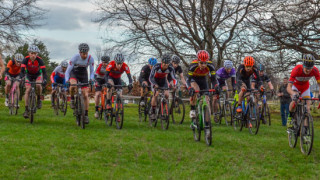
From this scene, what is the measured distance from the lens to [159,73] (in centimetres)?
1285

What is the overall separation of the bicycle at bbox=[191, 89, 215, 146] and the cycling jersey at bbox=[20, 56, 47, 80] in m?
5.10

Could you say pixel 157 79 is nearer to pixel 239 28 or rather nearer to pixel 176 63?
pixel 176 63

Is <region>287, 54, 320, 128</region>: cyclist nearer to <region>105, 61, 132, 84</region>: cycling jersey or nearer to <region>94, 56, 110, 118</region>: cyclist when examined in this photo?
<region>105, 61, 132, 84</region>: cycling jersey

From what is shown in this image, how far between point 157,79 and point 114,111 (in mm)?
1812

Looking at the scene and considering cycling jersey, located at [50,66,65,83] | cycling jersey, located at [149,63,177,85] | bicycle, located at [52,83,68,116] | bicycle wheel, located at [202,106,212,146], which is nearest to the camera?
bicycle wheel, located at [202,106,212,146]

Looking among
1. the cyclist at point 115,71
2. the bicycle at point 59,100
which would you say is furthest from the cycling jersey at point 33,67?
the bicycle at point 59,100

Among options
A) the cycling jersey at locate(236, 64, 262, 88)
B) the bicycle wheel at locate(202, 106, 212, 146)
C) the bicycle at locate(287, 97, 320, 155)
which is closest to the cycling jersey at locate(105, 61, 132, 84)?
the cycling jersey at locate(236, 64, 262, 88)

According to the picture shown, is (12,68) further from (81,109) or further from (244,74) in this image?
(244,74)

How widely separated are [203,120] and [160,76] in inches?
A: 163

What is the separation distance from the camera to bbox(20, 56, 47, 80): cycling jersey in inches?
499

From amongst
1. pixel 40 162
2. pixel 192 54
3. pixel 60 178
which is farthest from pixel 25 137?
pixel 192 54

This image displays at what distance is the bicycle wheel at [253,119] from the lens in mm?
11553

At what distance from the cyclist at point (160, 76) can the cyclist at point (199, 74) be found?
142cm

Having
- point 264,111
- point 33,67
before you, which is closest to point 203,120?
point 33,67
